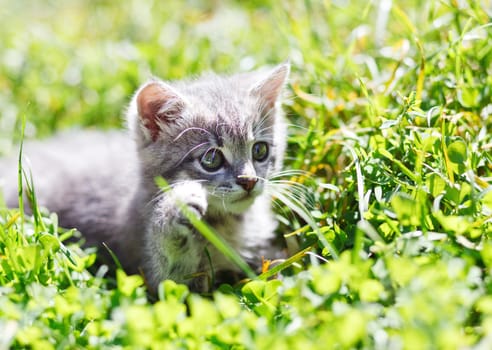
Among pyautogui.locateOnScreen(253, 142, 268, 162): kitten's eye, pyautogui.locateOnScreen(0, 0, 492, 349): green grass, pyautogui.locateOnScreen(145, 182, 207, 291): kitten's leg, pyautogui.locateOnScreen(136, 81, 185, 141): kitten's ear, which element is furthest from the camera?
pyautogui.locateOnScreen(253, 142, 268, 162): kitten's eye

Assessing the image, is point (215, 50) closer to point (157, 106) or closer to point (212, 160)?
point (157, 106)

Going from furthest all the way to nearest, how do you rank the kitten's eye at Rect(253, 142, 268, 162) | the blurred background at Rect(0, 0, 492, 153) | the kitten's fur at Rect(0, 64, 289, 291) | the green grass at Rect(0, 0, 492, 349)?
the blurred background at Rect(0, 0, 492, 153)
the kitten's eye at Rect(253, 142, 268, 162)
the kitten's fur at Rect(0, 64, 289, 291)
the green grass at Rect(0, 0, 492, 349)

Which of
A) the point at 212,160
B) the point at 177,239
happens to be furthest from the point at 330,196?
the point at 177,239

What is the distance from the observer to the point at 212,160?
5.95 ft

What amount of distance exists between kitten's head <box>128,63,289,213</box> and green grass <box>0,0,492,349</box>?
0.18 meters

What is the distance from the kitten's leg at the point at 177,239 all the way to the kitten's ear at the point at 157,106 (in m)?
0.29

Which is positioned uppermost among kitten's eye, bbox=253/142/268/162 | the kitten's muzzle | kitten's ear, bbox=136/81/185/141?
kitten's ear, bbox=136/81/185/141

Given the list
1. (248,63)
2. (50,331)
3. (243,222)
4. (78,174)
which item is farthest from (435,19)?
(50,331)

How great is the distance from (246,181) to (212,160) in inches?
6.3

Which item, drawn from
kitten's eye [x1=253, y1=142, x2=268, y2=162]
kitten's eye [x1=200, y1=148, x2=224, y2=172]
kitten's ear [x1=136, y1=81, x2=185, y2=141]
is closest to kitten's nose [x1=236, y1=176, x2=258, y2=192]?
kitten's eye [x1=200, y1=148, x2=224, y2=172]

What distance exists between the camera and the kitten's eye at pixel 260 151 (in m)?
1.95

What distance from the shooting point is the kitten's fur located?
173 cm

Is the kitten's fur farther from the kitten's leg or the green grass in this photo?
the green grass

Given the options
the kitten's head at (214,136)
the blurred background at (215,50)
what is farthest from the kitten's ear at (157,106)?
the blurred background at (215,50)
